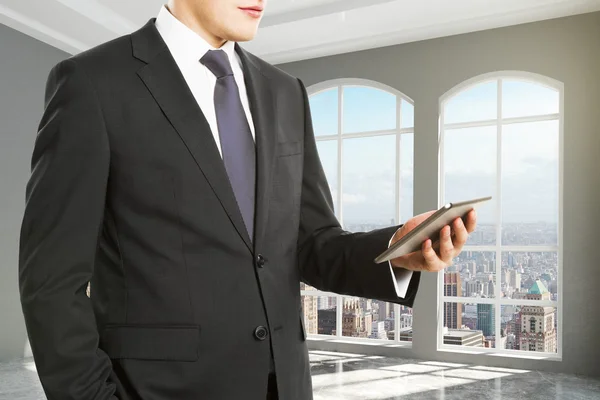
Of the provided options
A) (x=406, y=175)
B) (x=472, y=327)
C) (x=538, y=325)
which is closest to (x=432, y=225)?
(x=538, y=325)

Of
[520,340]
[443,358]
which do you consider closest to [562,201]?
[520,340]

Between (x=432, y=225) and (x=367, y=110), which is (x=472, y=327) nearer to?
(x=367, y=110)

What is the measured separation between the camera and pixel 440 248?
974 millimetres

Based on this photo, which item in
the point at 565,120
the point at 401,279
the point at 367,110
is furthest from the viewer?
the point at 367,110

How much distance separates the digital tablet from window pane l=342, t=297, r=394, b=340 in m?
5.65

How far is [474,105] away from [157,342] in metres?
5.77

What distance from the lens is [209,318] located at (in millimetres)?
959

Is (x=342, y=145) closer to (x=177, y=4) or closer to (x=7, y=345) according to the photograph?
(x=7, y=345)

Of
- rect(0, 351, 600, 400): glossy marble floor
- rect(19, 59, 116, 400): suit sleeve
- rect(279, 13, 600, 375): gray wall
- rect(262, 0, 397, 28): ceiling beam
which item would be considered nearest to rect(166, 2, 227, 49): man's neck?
rect(19, 59, 116, 400): suit sleeve

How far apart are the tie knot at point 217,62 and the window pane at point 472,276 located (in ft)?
17.5

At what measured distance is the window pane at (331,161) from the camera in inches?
269

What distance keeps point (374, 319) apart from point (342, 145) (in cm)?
206

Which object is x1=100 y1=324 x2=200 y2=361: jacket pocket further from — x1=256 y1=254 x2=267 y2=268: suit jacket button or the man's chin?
the man's chin

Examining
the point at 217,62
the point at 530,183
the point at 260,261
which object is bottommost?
the point at 260,261
